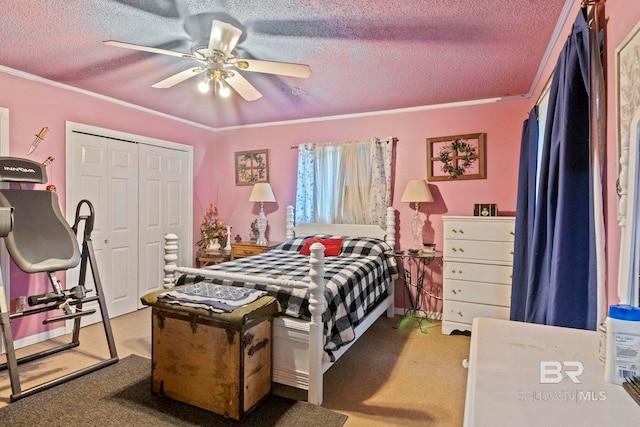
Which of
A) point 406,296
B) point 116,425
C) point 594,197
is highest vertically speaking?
point 594,197

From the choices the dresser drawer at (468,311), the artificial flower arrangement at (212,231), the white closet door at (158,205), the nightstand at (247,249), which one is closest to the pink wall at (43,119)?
the white closet door at (158,205)

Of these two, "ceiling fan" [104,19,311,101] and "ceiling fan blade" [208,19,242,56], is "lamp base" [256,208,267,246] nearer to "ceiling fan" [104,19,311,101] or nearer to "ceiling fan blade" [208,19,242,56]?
"ceiling fan" [104,19,311,101]

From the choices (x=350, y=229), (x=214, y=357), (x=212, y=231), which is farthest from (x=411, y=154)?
(x=214, y=357)

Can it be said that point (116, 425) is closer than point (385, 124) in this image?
Yes

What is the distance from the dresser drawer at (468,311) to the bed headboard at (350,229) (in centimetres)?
89

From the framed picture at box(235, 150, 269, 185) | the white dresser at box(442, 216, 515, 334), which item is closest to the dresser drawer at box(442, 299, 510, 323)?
the white dresser at box(442, 216, 515, 334)

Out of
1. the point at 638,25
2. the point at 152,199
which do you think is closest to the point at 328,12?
the point at 638,25

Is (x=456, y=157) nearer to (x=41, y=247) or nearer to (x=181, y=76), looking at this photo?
(x=181, y=76)

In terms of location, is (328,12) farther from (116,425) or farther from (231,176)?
(231,176)

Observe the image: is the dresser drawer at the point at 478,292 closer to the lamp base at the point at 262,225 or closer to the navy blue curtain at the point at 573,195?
the navy blue curtain at the point at 573,195

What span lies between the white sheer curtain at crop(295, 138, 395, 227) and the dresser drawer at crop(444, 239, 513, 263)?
0.89m

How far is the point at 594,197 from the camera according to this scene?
1.40 metres

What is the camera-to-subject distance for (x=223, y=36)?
6.91ft

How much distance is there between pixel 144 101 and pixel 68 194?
124cm
